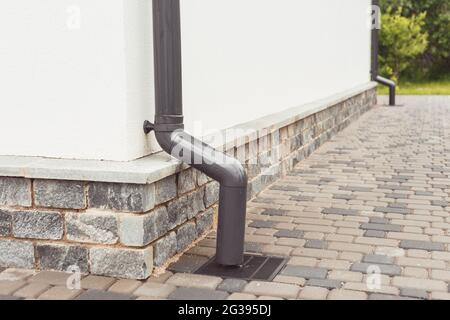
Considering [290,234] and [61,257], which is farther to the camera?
[290,234]

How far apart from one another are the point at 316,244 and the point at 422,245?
2.22 feet

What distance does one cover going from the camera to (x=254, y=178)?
570 cm

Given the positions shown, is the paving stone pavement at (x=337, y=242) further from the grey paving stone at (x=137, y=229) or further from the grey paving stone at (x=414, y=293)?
the grey paving stone at (x=137, y=229)

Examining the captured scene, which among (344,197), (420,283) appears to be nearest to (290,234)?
(420,283)

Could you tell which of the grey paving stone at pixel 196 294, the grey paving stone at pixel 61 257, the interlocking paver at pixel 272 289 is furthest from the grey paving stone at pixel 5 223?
the interlocking paver at pixel 272 289

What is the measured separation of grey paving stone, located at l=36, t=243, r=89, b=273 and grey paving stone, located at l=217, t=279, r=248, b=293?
2.54 feet

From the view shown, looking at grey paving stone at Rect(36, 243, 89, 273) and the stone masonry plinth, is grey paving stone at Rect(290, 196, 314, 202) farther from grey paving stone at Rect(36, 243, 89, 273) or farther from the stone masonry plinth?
grey paving stone at Rect(36, 243, 89, 273)

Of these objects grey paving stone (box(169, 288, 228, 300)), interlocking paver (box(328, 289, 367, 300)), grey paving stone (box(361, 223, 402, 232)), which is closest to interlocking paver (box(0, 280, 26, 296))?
grey paving stone (box(169, 288, 228, 300))

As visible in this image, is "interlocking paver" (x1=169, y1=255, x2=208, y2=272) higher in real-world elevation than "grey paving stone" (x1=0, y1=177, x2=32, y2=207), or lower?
lower

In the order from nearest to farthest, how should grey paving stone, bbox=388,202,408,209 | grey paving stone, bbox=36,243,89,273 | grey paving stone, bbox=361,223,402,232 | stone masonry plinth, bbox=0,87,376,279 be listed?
stone masonry plinth, bbox=0,87,376,279, grey paving stone, bbox=36,243,89,273, grey paving stone, bbox=361,223,402,232, grey paving stone, bbox=388,202,408,209

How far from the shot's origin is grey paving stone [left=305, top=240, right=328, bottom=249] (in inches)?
169

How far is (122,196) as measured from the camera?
3.62 metres

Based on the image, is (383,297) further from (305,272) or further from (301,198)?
(301,198)

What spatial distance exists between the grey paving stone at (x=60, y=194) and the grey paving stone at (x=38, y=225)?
0.06m
